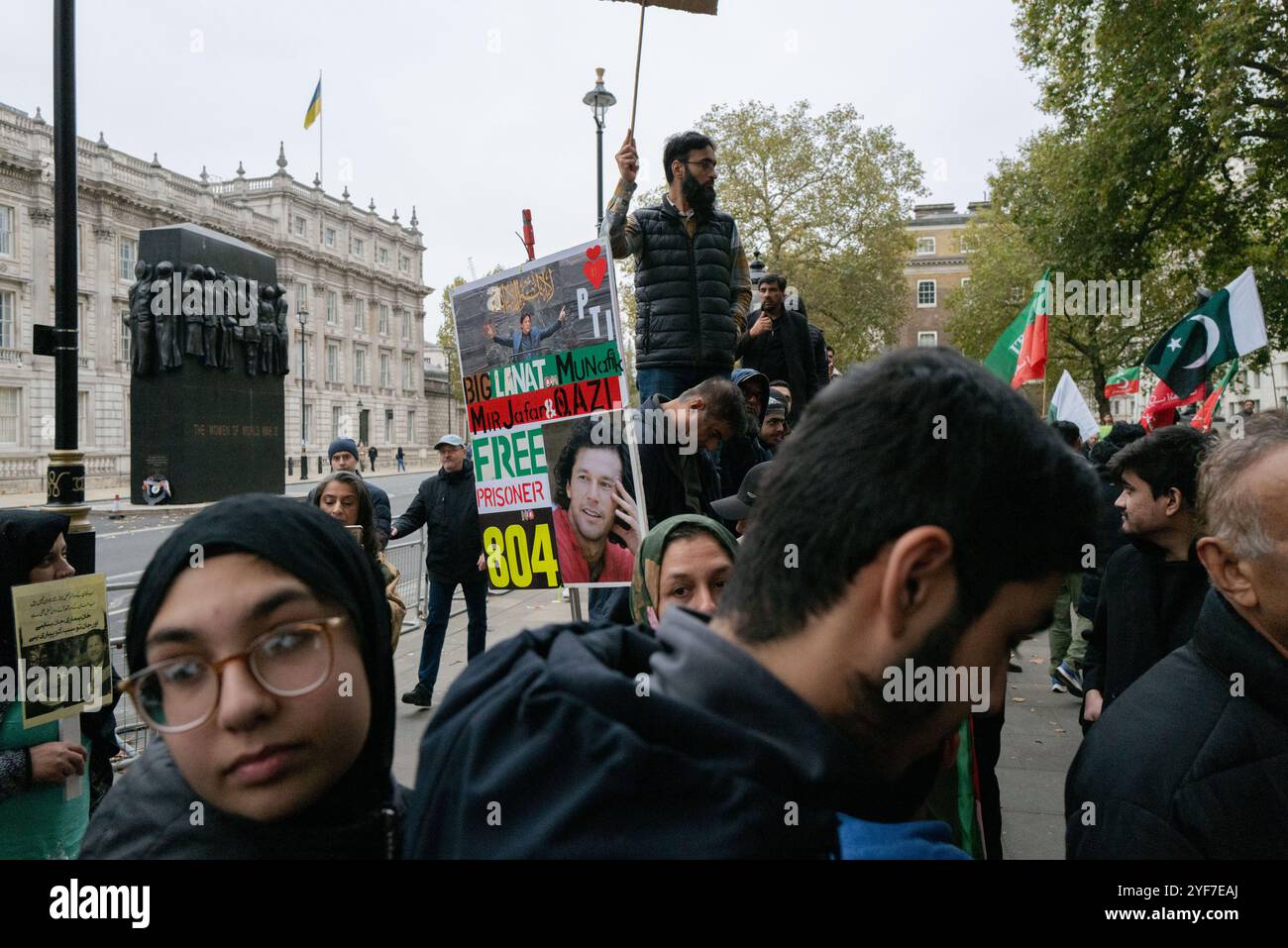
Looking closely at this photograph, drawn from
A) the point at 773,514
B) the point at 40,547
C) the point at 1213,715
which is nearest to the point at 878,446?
the point at 773,514

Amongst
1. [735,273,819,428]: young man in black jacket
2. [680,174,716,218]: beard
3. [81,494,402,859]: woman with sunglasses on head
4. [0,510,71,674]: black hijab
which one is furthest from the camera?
[735,273,819,428]: young man in black jacket

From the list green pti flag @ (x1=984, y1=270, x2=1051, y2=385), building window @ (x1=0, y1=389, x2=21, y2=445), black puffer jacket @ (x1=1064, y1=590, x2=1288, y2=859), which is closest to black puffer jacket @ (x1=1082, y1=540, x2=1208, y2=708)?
black puffer jacket @ (x1=1064, y1=590, x2=1288, y2=859)

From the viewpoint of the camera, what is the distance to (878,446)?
3.03 ft

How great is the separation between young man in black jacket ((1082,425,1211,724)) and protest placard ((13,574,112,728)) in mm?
3475

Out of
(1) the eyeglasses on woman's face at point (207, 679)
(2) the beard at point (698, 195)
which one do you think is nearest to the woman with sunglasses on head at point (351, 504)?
(2) the beard at point (698, 195)

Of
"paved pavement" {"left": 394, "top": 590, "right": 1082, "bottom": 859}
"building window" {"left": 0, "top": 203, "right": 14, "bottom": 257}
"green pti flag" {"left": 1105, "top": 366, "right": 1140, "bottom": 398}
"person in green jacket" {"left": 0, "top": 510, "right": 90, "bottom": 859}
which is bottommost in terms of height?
"paved pavement" {"left": 394, "top": 590, "right": 1082, "bottom": 859}

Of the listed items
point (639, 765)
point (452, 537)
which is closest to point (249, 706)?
point (639, 765)

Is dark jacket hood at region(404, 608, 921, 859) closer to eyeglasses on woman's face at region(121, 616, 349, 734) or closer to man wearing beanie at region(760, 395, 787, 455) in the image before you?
eyeglasses on woman's face at region(121, 616, 349, 734)

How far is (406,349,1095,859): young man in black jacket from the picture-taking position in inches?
31.3

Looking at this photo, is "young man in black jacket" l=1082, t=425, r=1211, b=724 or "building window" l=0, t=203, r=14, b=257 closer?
"young man in black jacket" l=1082, t=425, r=1211, b=724

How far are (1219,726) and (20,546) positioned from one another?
328 centimetres

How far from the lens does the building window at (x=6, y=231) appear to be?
3809cm

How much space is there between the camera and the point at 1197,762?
151 centimetres
